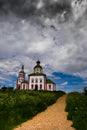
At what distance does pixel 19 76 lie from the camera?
100 m

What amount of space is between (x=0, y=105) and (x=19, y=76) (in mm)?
85307

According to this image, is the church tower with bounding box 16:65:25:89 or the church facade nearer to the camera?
the church facade

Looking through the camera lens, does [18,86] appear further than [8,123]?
Yes

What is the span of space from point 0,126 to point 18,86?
88.1 m

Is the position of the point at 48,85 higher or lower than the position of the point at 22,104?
higher

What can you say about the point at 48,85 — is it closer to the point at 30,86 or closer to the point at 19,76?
the point at 30,86

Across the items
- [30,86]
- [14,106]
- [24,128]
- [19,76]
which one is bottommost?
[24,128]

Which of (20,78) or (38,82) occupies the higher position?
(20,78)

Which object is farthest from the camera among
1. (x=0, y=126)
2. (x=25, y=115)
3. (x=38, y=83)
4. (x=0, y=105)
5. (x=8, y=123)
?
(x=38, y=83)

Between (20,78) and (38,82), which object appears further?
(20,78)

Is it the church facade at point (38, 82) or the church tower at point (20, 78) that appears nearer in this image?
the church facade at point (38, 82)

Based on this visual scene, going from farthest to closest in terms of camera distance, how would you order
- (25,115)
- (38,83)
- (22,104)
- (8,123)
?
(38,83), (22,104), (25,115), (8,123)

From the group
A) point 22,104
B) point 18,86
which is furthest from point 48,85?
point 22,104

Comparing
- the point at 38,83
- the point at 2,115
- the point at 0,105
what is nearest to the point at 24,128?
the point at 2,115
